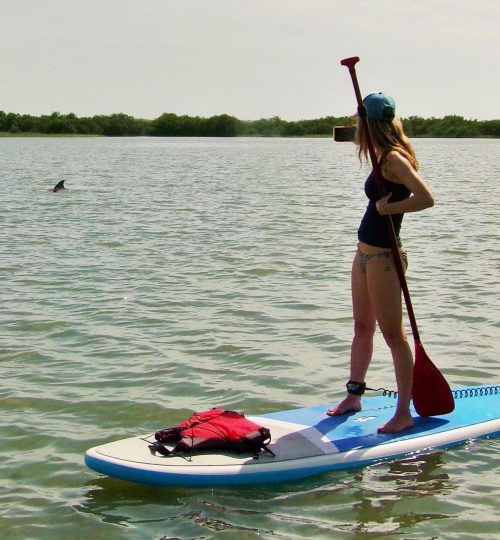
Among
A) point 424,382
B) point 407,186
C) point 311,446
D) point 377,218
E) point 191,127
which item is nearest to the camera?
point 407,186

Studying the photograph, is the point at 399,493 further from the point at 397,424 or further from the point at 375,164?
the point at 375,164

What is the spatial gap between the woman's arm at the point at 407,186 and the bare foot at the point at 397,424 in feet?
4.57

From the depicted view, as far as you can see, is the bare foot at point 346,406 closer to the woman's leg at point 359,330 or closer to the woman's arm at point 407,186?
the woman's leg at point 359,330

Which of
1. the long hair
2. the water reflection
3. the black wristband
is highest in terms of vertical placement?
the long hair

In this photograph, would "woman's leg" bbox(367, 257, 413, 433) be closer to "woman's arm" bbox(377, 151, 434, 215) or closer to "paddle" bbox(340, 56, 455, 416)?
"paddle" bbox(340, 56, 455, 416)

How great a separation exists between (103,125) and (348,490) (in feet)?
394

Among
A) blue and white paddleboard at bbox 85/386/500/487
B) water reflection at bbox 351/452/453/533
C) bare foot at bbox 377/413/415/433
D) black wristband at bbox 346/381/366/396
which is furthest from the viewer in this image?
black wristband at bbox 346/381/366/396

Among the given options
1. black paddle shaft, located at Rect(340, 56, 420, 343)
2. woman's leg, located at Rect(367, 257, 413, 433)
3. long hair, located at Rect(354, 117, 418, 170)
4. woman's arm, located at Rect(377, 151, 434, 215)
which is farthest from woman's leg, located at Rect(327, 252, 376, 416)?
long hair, located at Rect(354, 117, 418, 170)

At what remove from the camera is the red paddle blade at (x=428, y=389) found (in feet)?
20.1

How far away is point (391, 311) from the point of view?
5805 millimetres

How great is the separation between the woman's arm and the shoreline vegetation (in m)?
101

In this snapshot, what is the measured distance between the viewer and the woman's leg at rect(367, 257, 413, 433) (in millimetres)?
5758

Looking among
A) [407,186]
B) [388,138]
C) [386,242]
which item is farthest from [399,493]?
[388,138]

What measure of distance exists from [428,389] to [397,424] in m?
0.30
